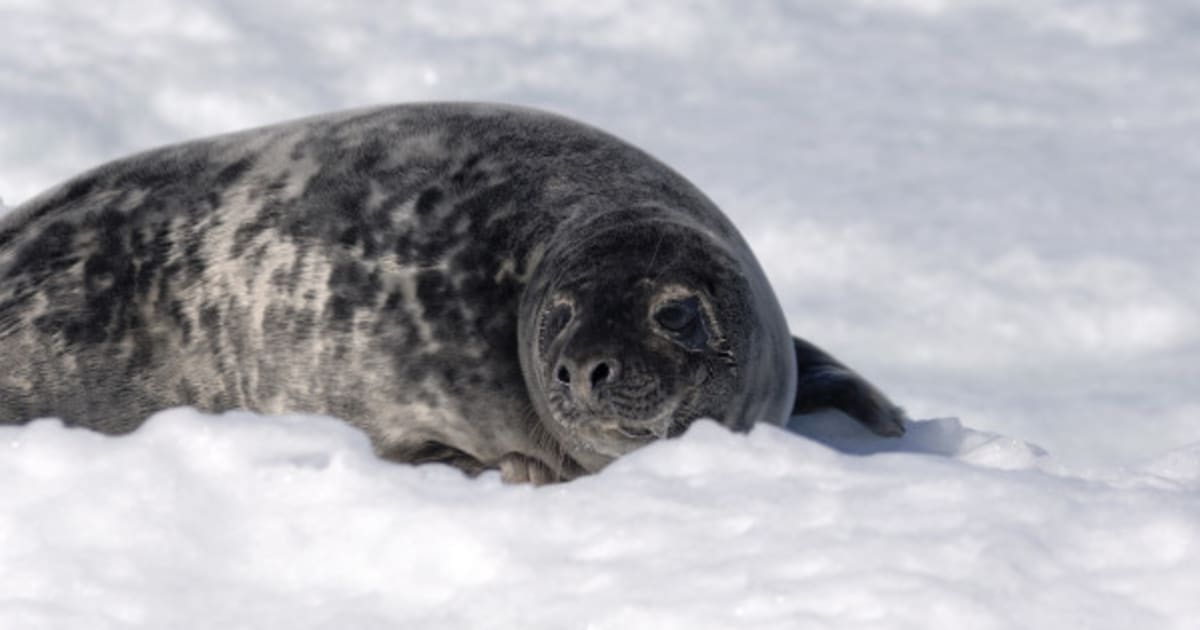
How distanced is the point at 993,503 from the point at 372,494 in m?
1.16

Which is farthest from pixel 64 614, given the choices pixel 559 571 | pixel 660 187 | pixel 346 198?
pixel 660 187

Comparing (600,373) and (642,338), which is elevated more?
(642,338)

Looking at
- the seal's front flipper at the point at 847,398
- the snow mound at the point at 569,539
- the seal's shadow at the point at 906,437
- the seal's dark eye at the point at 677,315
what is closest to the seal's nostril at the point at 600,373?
the seal's dark eye at the point at 677,315

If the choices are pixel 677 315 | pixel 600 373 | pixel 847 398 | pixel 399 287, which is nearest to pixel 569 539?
pixel 600 373

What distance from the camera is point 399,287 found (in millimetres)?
5238

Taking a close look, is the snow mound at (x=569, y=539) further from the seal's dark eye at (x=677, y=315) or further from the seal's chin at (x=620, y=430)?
the seal's dark eye at (x=677, y=315)

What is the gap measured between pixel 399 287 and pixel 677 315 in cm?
82

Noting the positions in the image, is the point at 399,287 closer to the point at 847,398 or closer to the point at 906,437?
the point at 847,398

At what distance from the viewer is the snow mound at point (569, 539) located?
334 centimetres

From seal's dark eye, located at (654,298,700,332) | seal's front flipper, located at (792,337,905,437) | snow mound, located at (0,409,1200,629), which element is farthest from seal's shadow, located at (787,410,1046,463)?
snow mound, located at (0,409,1200,629)

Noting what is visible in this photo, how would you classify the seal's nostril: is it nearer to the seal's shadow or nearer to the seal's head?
the seal's head

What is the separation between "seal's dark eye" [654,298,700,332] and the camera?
480 centimetres

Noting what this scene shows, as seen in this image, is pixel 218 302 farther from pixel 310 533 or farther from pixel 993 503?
pixel 993 503

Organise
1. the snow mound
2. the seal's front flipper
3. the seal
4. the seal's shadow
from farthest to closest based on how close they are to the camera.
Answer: the seal's front flipper
the seal's shadow
the seal
the snow mound
